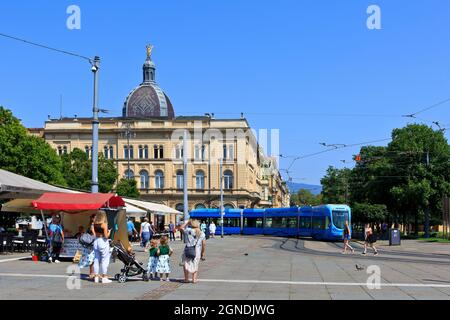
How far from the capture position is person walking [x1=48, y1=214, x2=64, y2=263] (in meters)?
23.0

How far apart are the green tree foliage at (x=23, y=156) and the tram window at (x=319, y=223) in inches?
1018

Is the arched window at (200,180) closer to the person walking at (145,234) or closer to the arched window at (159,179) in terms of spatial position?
the arched window at (159,179)

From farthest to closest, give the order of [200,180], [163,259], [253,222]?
[200,180] → [253,222] → [163,259]

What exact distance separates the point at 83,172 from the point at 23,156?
996 inches

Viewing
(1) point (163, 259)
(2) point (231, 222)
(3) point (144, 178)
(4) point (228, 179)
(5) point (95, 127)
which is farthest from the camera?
(3) point (144, 178)

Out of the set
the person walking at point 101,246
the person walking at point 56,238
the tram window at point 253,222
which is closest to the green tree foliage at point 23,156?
the tram window at point 253,222

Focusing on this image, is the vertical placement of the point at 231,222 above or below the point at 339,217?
below

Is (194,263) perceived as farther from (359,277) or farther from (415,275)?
(415,275)

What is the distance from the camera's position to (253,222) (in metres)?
72.4

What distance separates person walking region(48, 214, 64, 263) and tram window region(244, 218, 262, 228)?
161 feet

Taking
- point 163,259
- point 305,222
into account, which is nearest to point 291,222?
point 305,222

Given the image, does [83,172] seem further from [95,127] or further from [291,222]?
[95,127]

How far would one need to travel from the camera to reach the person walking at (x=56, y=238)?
905 inches
